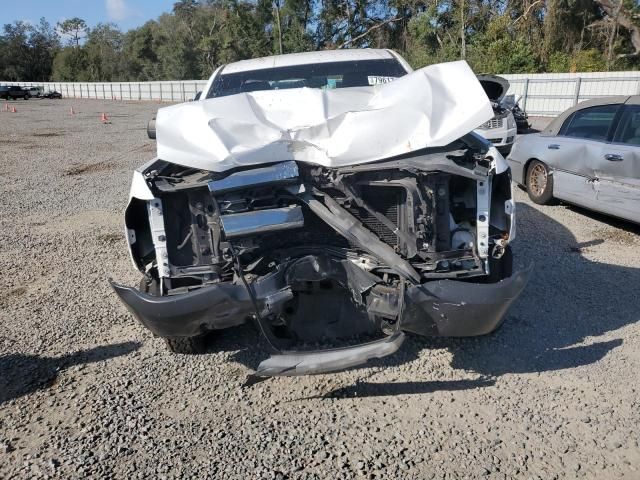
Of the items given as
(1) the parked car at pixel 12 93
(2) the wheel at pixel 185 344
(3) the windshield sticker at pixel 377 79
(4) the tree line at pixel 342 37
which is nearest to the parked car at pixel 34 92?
(1) the parked car at pixel 12 93

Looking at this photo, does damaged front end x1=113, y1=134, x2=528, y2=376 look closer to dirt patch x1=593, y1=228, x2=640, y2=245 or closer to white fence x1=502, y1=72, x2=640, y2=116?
dirt patch x1=593, y1=228, x2=640, y2=245

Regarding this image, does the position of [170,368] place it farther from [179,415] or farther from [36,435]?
[36,435]

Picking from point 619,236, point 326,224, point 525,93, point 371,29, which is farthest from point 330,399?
point 371,29

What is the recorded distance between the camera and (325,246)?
3.16 metres

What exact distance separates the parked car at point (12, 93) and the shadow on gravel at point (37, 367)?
51.1 metres

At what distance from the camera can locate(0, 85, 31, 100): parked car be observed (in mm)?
46219

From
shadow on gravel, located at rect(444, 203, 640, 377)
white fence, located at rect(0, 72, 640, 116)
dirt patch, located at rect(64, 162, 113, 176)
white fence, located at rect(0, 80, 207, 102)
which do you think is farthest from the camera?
white fence, located at rect(0, 80, 207, 102)

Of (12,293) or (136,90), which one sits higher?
(136,90)

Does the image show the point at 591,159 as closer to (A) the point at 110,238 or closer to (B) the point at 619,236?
(B) the point at 619,236

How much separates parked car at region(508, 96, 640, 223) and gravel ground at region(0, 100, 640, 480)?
3.67 feet

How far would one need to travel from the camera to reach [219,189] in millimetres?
2865

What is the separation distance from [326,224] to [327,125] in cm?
59

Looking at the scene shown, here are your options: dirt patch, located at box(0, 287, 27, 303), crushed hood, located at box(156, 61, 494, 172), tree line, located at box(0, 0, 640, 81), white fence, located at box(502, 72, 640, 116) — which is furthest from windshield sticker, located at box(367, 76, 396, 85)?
tree line, located at box(0, 0, 640, 81)

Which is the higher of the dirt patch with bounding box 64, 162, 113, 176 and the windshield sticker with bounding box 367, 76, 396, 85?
the windshield sticker with bounding box 367, 76, 396, 85
